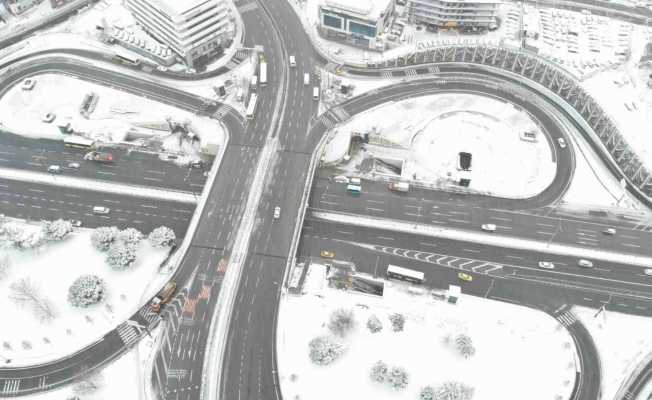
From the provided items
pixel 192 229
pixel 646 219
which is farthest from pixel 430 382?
pixel 646 219

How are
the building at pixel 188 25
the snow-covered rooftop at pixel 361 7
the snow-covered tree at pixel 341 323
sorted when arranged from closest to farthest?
1. the snow-covered tree at pixel 341 323
2. the building at pixel 188 25
3. the snow-covered rooftop at pixel 361 7

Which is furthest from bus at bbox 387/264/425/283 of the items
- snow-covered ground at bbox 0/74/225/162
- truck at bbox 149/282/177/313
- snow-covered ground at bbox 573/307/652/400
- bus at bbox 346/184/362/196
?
snow-covered ground at bbox 0/74/225/162

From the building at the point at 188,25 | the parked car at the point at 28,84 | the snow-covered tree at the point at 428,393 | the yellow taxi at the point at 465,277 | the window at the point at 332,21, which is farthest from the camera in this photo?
the window at the point at 332,21

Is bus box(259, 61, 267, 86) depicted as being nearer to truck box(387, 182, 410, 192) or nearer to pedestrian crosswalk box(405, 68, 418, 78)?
pedestrian crosswalk box(405, 68, 418, 78)

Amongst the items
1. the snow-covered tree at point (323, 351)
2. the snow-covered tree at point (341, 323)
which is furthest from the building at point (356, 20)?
the snow-covered tree at point (323, 351)

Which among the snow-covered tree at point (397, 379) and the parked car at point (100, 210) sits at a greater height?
the parked car at point (100, 210)

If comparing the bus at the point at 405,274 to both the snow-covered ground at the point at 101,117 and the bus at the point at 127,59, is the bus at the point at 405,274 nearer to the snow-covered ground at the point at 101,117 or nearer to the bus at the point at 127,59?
the snow-covered ground at the point at 101,117
